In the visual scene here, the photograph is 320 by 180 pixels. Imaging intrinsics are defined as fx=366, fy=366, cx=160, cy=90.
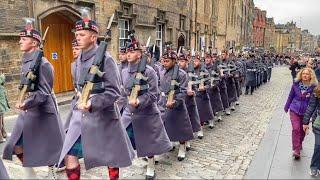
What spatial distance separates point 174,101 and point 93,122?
2.55 metres

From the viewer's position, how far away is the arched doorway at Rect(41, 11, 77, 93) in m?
12.6

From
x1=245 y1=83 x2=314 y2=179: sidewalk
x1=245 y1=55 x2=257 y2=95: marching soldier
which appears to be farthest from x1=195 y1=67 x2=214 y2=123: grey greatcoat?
x1=245 y1=55 x2=257 y2=95: marching soldier

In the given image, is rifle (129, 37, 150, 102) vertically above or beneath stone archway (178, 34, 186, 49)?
beneath

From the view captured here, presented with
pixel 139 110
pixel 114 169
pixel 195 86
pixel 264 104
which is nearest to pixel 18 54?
pixel 195 86

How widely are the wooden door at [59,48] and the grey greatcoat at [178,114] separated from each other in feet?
23.5

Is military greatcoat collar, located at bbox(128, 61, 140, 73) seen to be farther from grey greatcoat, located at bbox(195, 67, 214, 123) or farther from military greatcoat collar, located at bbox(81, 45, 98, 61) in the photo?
grey greatcoat, located at bbox(195, 67, 214, 123)

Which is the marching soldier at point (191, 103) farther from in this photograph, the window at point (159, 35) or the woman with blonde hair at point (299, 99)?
the window at point (159, 35)

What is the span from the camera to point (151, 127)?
5367 mm

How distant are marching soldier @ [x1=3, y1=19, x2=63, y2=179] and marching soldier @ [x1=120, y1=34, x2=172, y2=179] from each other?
42.5 inches

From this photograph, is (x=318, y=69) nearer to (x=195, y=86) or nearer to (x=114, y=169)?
(x=195, y=86)

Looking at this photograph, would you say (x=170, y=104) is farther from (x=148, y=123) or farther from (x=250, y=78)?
(x=250, y=78)

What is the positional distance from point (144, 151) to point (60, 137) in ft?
3.94

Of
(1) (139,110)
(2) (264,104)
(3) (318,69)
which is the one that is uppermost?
(3) (318,69)

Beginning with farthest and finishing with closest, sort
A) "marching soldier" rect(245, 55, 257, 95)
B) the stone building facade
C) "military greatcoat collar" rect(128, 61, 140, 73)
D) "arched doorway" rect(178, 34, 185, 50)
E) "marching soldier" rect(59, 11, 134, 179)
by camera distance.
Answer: "arched doorway" rect(178, 34, 185, 50), "marching soldier" rect(245, 55, 257, 95), the stone building facade, "military greatcoat collar" rect(128, 61, 140, 73), "marching soldier" rect(59, 11, 134, 179)
